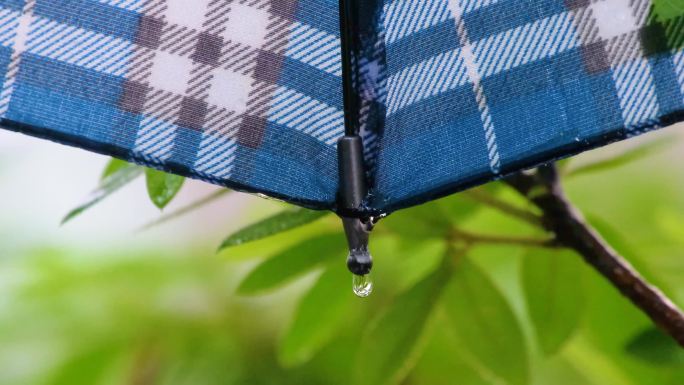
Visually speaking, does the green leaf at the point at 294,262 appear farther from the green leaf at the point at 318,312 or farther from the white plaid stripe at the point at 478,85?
the white plaid stripe at the point at 478,85

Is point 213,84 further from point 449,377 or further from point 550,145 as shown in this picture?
point 449,377

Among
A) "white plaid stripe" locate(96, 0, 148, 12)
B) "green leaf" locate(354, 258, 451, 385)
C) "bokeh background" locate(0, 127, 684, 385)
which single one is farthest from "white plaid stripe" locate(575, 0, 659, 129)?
"bokeh background" locate(0, 127, 684, 385)

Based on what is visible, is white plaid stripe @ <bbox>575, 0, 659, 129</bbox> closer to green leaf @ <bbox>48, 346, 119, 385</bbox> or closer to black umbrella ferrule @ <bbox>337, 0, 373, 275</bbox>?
black umbrella ferrule @ <bbox>337, 0, 373, 275</bbox>

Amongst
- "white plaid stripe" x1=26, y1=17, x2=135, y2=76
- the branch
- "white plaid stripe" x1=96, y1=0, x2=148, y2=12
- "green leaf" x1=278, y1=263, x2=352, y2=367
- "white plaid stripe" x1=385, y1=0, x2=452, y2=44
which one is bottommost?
"green leaf" x1=278, y1=263, x2=352, y2=367

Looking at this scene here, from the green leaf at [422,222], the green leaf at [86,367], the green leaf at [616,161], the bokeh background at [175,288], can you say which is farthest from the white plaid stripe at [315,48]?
the green leaf at [86,367]

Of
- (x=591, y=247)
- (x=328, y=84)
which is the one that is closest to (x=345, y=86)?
(x=328, y=84)

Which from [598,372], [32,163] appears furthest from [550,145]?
[32,163]
